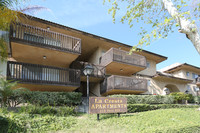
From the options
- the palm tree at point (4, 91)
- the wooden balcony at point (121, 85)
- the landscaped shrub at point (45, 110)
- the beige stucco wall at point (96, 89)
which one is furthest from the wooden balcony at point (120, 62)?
the palm tree at point (4, 91)

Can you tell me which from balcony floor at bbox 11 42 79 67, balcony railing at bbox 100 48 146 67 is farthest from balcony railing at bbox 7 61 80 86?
balcony railing at bbox 100 48 146 67

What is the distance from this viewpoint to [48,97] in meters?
11.6

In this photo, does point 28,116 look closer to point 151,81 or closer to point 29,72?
point 29,72

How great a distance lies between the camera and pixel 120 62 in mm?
18016

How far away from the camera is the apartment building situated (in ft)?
41.5

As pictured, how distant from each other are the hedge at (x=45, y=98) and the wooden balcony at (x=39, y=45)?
159 inches

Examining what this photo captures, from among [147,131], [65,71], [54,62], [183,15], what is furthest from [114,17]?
[147,131]

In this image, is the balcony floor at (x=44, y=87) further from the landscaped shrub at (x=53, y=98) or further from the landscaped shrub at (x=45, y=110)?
the landscaped shrub at (x=45, y=110)

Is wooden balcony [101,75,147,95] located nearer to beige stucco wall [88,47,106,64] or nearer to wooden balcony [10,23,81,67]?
beige stucco wall [88,47,106,64]

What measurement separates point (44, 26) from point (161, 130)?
43.4ft

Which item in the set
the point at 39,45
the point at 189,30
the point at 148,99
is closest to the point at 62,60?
the point at 39,45

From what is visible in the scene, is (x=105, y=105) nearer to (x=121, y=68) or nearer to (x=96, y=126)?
(x=96, y=126)

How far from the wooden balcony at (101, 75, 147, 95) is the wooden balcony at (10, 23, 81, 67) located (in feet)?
15.8

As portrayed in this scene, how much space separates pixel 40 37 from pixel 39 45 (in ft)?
4.07
